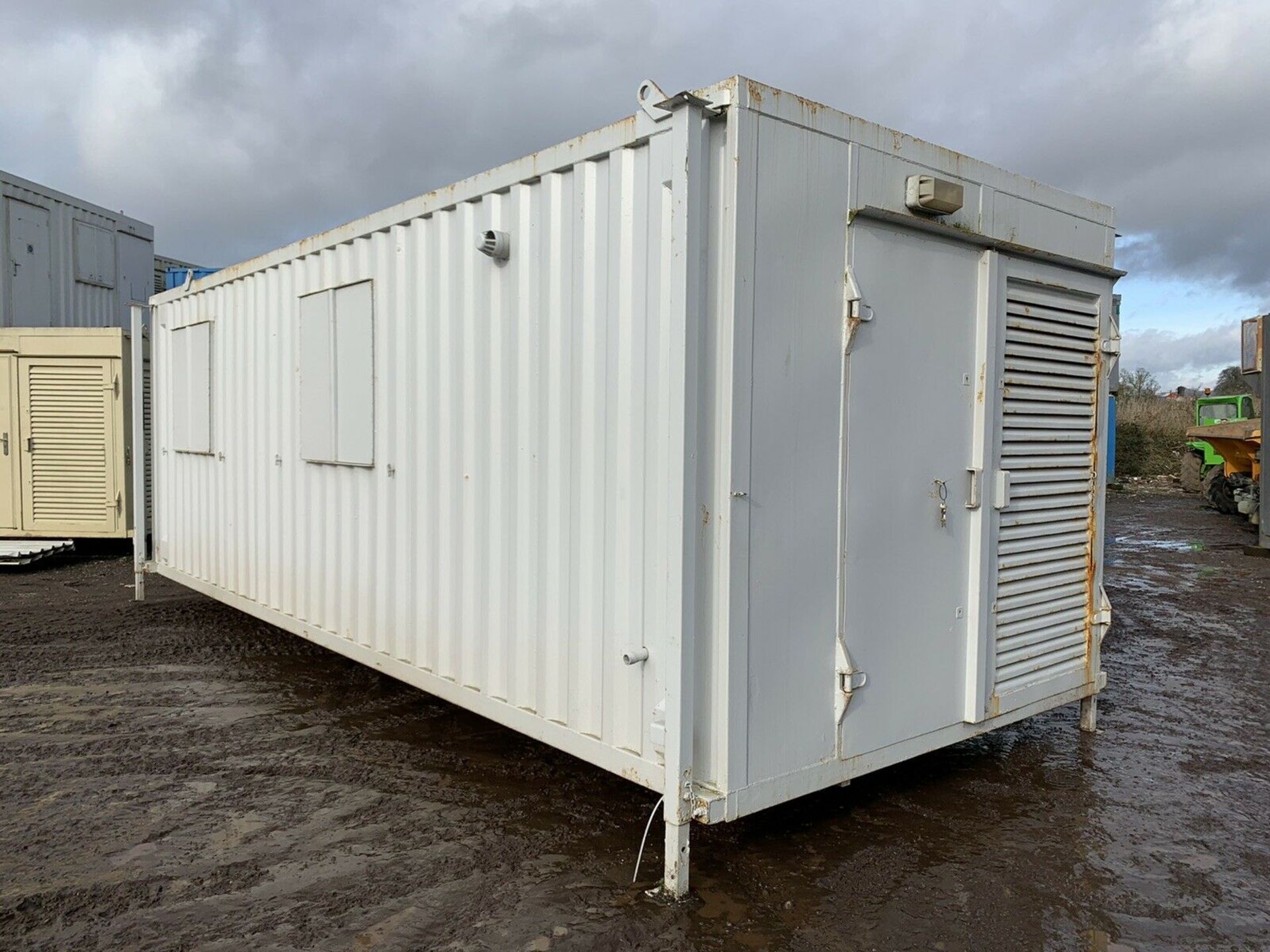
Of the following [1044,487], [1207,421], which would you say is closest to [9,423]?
[1044,487]

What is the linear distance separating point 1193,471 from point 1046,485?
1929 centimetres

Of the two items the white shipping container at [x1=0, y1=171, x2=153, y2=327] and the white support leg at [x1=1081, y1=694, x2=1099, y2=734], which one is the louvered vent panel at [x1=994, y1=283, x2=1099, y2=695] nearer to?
the white support leg at [x1=1081, y1=694, x2=1099, y2=734]

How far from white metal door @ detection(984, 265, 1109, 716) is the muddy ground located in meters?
0.58

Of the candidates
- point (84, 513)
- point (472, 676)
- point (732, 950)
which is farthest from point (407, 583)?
point (84, 513)

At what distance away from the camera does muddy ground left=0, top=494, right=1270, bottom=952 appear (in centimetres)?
313

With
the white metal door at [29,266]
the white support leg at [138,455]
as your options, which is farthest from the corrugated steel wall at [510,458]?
the white metal door at [29,266]

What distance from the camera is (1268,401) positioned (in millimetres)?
11633

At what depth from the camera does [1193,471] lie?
21.1 meters

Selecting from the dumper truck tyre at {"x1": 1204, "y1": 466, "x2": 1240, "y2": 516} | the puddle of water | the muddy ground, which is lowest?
the muddy ground

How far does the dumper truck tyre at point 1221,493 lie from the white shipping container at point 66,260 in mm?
17839

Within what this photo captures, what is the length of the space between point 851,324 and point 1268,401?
34.3 feet

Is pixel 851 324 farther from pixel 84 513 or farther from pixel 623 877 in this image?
pixel 84 513

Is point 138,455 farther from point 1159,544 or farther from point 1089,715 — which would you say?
point 1159,544

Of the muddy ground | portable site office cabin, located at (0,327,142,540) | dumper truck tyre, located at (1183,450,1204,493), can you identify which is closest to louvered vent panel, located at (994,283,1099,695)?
the muddy ground
